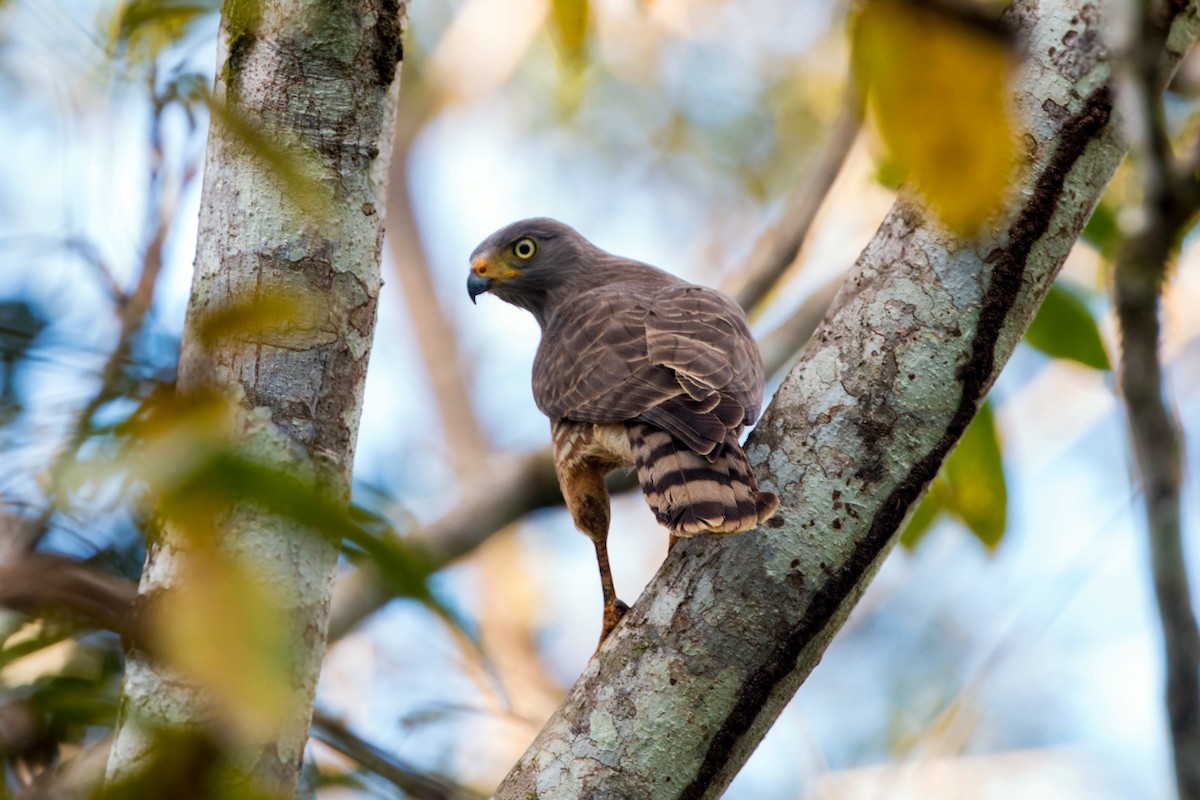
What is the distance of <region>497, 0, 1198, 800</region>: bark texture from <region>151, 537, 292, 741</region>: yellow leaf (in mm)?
1693

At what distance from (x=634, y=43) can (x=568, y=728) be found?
1103cm

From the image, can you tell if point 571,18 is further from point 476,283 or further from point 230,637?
point 476,283

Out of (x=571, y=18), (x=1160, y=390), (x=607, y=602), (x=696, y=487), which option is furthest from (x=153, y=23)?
(x=607, y=602)

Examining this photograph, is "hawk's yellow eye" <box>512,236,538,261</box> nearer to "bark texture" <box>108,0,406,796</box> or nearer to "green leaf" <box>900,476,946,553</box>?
"green leaf" <box>900,476,946,553</box>

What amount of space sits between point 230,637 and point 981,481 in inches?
145

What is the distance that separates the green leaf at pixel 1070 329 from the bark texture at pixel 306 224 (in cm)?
262

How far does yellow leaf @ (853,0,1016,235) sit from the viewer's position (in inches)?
54.9

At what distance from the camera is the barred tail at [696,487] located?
10.1 feet

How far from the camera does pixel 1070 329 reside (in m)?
4.43

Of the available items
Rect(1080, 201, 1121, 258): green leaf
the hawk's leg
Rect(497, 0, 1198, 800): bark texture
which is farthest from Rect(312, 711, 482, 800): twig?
Rect(1080, 201, 1121, 258): green leaf

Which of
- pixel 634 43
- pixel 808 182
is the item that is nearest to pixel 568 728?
pixel 808 182

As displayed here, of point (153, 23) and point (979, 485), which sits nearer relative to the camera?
point (153, 23)

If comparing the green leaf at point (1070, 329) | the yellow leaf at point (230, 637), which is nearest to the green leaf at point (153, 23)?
the yellow leaf at point (230, 637)

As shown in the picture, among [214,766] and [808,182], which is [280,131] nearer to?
[214,766]
